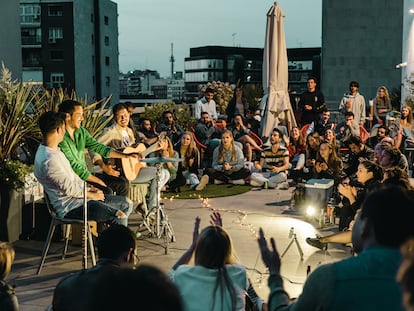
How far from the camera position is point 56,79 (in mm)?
68500

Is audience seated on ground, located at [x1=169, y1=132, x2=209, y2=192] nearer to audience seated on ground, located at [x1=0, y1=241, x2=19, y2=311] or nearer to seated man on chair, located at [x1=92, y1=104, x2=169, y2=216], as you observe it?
seated man on chair, located at [x1=92, y1=104, x2=169, y2=216]

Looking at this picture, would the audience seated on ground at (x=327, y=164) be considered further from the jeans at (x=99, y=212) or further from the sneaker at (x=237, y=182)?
the jeans at (x=99, y=212)

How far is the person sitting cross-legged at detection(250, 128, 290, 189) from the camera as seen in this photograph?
11219mm

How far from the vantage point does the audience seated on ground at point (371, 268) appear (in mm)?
2127

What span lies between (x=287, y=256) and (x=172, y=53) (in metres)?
157

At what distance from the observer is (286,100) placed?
13.9 metres

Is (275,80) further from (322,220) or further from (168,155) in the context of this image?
(322,220)

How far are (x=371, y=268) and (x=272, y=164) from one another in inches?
374

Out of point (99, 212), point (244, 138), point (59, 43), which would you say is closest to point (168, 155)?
point (244, 138)

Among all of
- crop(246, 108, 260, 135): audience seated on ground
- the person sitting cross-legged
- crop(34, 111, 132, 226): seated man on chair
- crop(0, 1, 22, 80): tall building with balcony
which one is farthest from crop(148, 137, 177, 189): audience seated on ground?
crop(0, 1, 22, 80): tall building with balcony

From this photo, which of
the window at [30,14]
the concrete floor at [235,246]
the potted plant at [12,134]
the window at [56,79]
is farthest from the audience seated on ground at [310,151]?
the window at [30,14]

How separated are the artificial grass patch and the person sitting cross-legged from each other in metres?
0.24

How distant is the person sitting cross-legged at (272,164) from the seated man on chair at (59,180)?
5.34 meters

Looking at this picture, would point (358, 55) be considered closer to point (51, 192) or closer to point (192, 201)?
point (192, 201)
